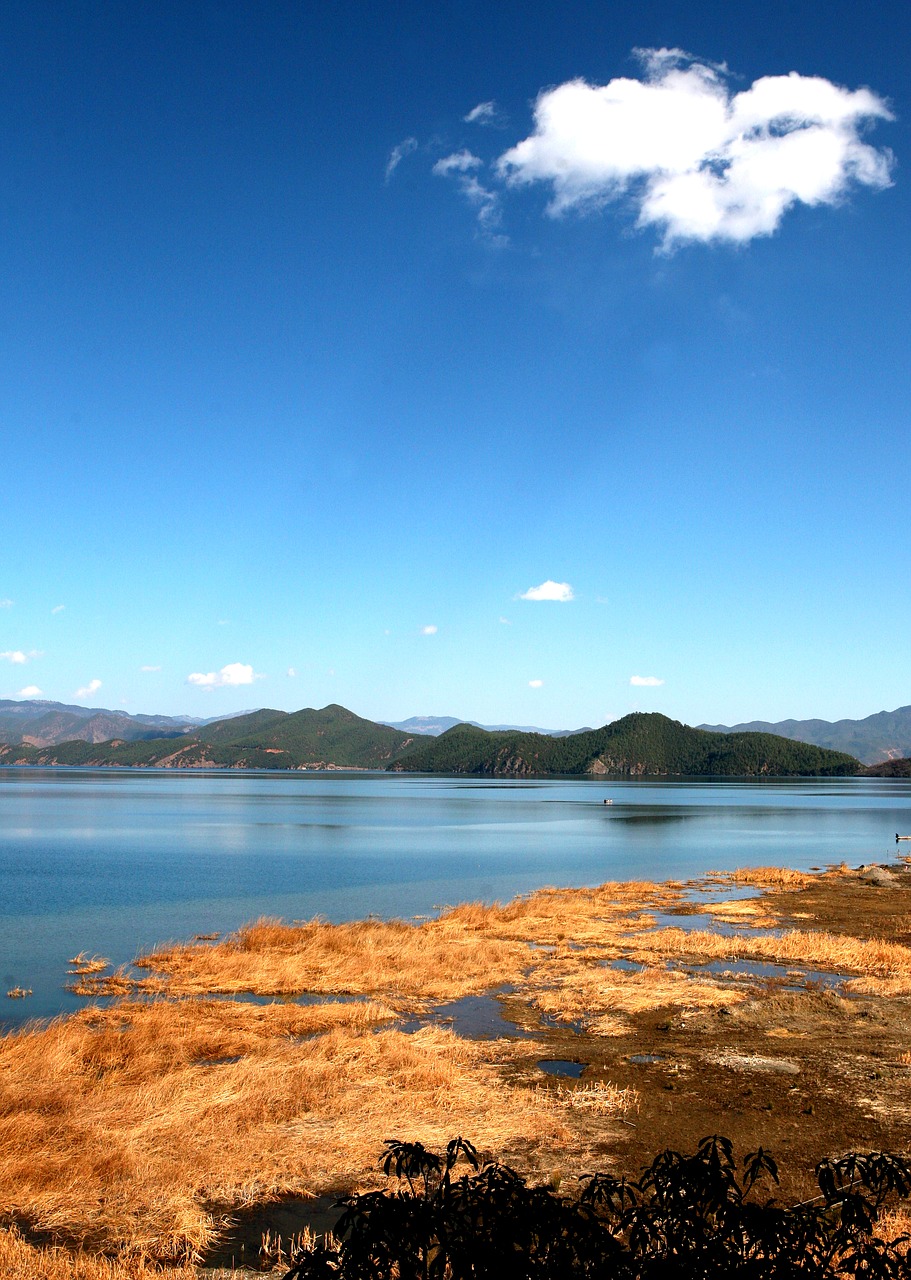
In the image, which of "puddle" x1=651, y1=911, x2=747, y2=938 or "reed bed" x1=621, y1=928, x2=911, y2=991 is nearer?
"reed bed" x1=621, y1=928, x2=911, y2=991

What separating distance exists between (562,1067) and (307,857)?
4736 centimetres

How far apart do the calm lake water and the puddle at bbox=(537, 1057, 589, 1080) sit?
13268 millimetres

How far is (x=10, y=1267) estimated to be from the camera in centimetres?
929

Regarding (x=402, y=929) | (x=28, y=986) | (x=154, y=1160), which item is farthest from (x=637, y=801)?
(x=154, y=1160)

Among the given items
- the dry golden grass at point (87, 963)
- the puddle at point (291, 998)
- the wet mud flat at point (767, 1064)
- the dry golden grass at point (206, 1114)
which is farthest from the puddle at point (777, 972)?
the dry golden grass at point (87, 963)

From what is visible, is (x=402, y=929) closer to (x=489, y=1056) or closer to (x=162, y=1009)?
(x=162, y=1009)

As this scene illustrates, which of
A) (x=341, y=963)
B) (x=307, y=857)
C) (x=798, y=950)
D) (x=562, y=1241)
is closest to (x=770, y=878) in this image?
(x=798, y=950)

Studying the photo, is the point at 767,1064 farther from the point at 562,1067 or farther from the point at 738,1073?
the point at 562,1067

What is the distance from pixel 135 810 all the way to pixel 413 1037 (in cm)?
10226

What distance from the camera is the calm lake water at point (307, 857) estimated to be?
1405 inches

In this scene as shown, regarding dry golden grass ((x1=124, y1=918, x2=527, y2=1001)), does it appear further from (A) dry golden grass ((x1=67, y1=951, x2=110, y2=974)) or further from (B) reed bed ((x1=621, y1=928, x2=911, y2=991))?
(B) reed bed ((x1=621, y1=928, x2=911, y2=991))

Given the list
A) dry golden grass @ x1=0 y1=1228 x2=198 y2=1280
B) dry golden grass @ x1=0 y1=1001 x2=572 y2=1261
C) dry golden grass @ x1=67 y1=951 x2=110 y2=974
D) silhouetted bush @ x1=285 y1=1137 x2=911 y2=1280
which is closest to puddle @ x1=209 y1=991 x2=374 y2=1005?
dry golden grass @ x1=0 y1=1001 x2=572 y2=1261

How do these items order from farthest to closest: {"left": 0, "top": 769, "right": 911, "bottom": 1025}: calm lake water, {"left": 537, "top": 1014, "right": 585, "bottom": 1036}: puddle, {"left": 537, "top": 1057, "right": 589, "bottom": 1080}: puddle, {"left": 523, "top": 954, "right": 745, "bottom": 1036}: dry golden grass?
{"left": 0, "top": 769, "right": 911, "bottom": 1025}: calm lake water, {"left": 523, "top": 954, "right": 745, "bottom": 1036}: dry golden grass, {"left": 537, "top": 1014, "right": 585, "bottom": 1036}: puddle, {"left": 537, "top": 1057, "right": 589, "bottom": 1080}: puddle

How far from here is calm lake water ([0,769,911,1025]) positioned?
117 ft
